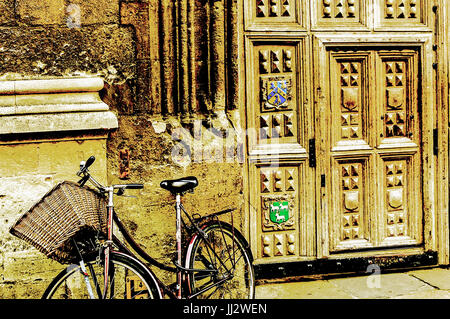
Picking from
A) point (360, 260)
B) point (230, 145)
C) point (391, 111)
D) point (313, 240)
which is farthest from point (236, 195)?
point (391, 111)

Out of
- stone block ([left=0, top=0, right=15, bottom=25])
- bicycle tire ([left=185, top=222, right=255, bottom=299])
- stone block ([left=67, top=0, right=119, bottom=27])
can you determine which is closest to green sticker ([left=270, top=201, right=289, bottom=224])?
bicycle tire ([left=185, top=222, right=255, bottom=299])

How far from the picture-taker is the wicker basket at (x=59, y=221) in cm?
301

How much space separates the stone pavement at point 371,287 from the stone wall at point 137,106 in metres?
0.84

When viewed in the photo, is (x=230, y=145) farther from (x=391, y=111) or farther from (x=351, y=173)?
(x=391, y=111)

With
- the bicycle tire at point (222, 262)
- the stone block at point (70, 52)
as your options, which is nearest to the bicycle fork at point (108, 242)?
the bicycle tire at point (222, 262)

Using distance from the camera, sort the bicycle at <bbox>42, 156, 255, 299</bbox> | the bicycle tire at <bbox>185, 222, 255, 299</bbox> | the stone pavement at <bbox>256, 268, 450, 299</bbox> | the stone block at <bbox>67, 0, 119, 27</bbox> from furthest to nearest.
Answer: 1. the stone pavement at <bbox>256, 268, 450, 299</bbox>
2. the stone block at <bbox>67, 0, 119, 27</bbox>
3. the bicycle tire at <bbox>185, 222, 255, 299</bbox>
4. the bicycle at <bbox>42, 156, 255, 299</bbox>

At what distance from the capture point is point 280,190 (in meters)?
4.47

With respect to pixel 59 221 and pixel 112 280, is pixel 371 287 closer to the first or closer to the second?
pixel 112 280

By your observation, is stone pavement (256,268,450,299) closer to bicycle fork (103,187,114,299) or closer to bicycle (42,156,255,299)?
bicycle (42,156,255,299)

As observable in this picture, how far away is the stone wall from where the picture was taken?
3730 mm

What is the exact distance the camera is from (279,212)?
446cm

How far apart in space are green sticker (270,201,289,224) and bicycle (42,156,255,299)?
58cm

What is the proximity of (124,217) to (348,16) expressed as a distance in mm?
2664

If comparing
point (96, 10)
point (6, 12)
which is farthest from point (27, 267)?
point (96, 10)
